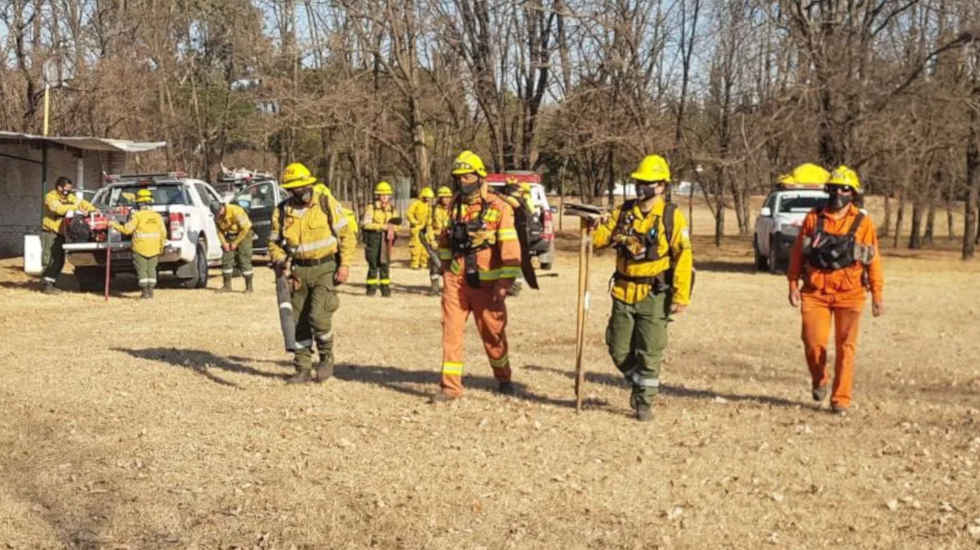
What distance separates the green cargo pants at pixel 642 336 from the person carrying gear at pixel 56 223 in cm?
1110

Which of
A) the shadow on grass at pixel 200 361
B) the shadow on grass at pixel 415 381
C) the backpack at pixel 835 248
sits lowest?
the shadow on grass at pixel 200 361

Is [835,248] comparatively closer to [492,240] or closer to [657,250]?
[657,250]

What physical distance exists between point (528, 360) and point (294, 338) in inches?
102

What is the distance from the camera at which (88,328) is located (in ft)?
43.0

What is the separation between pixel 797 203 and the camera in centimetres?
2350

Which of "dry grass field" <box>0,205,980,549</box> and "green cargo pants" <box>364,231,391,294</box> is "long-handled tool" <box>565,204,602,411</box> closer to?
"dry grass field" <box>0,205,980,549</box>

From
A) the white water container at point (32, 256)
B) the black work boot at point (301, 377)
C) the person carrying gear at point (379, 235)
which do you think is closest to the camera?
the black work boot at point (301, 377)

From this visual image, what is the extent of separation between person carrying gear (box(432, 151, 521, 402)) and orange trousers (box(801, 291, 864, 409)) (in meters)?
2.17

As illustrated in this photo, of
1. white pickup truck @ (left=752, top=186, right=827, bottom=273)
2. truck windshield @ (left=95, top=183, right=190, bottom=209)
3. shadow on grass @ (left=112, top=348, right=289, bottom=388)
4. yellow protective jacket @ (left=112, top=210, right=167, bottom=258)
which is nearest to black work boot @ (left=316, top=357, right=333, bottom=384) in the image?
shadow on grass @ (left=112, top=348, right=289, bottom=388)

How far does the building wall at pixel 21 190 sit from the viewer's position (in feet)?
80.7

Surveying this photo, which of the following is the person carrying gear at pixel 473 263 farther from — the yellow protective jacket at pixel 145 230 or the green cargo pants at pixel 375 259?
the yellow protective jacket at pixel 145 230

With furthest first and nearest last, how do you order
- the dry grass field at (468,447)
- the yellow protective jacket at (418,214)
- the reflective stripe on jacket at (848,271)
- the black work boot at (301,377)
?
1. the yellow protective jacket at (418,214)
2. the black work boot at (301,377)
3. the reflective stripe on jacket at (848,271)
4. the dry grass field at (468,447)

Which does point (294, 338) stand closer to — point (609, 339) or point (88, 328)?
point (609, 339)

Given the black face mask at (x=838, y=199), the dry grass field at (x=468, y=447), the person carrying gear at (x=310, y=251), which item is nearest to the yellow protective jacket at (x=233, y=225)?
the dry grass field at (x=468, y=447)
